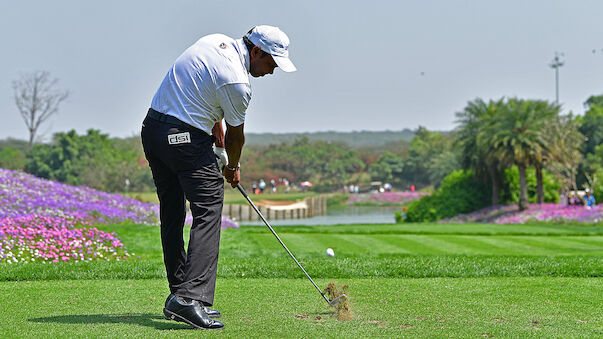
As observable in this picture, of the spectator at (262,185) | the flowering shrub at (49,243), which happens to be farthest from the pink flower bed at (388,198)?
the flowering shrub at (49,243)

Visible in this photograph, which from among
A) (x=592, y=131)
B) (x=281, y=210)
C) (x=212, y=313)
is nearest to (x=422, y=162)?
(x=592, y=131)

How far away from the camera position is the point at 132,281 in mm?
6609

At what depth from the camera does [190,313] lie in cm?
443

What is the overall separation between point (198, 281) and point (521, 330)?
1970mm

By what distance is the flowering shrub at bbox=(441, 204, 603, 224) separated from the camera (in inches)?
→ 1211

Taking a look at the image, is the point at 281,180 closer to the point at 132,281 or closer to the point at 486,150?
the point at 486,150

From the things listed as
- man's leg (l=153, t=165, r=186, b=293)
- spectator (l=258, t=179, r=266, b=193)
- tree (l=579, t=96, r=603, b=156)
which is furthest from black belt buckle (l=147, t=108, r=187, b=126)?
spectator (l=258, t=179, r=266, b=193)

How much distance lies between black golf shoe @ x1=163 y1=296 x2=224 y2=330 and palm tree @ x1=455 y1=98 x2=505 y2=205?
36236 millimetres

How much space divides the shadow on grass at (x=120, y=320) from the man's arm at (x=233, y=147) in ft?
3.40

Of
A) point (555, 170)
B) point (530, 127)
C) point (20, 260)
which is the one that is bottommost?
point (20, 260)

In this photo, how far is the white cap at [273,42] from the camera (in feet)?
15.0

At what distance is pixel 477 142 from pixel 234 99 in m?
37.3

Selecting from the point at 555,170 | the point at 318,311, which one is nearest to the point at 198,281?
the point at 318,311

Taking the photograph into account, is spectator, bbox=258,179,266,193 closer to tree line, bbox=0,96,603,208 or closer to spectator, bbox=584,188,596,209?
tree line, bbox=0,96,603,208
